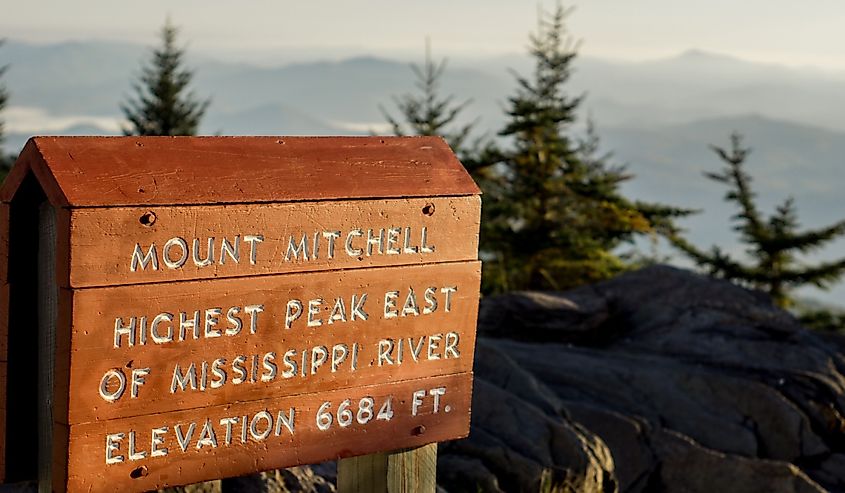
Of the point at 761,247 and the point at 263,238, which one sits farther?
the point at 761,247

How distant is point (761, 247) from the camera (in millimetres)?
19047

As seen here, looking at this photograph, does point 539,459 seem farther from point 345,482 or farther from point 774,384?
point 774,384

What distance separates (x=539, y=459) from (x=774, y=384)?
343 cm

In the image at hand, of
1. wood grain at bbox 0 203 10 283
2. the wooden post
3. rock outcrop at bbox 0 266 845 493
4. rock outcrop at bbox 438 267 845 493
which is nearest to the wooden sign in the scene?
wood grain at bbox 0 203 10 283

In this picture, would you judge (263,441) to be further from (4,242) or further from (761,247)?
(761,247)

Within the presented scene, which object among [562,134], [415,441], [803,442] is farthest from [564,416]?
[562,134]

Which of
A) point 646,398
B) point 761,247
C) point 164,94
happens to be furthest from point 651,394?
point 164,94

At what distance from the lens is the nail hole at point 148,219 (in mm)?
3834

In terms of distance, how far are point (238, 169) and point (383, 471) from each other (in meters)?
1.61

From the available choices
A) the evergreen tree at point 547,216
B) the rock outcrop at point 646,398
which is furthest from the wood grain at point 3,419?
the evergreen tree at point 547,216

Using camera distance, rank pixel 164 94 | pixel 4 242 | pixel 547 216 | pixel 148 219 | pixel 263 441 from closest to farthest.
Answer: pixel 148 219, pixel 4 242, pixel 263 441, pixel 547 216, pixel 164 94

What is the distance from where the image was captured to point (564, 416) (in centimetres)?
807

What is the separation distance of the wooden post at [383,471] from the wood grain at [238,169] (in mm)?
1229

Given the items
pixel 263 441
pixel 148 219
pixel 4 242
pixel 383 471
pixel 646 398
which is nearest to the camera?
pixel 148 219
